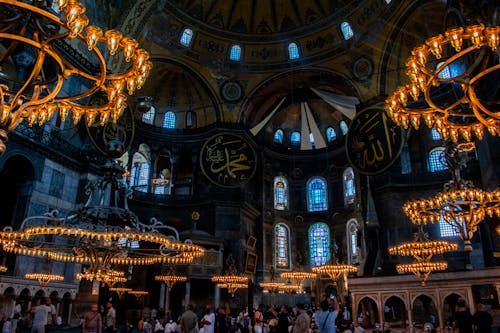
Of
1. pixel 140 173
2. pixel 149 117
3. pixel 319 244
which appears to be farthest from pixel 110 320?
pixel 319 244

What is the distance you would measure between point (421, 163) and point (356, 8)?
314 inches

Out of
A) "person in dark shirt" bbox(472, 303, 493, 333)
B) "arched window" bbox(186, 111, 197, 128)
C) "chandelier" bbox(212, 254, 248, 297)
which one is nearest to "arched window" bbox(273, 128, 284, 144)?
"arched window" bbox(186, 111, 197, 128)

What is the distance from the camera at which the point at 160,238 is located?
868 centimetres

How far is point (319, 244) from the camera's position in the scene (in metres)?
23.0

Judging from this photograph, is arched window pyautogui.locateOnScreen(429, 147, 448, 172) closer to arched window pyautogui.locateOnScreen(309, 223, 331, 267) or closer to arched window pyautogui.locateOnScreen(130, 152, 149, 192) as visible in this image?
arched window pyautogui.locateOnScreen(309, 223, 331, 267)

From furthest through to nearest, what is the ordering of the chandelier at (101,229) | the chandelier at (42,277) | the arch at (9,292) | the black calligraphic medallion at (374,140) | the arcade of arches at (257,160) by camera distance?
the arcade of arches at (257,160) < the black calligraphic medallion at (374,140) < the chandelier at (42,277) < the arch at (9,292) < the chandelier at (101,229)

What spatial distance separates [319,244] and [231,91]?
10411 mm

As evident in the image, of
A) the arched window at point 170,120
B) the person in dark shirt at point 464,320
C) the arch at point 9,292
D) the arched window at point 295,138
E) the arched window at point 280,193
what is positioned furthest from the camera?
the arched window at point 295,138

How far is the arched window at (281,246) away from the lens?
73.1 feet

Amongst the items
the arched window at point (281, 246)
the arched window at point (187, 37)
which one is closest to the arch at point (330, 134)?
the arched window at point (281, 246)

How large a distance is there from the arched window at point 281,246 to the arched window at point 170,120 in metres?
8.44

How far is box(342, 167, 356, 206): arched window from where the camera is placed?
22.6 metres

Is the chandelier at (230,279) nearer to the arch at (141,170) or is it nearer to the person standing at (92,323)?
the arch at (141,170)

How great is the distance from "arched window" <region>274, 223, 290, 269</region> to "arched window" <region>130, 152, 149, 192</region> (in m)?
A: 7.99
